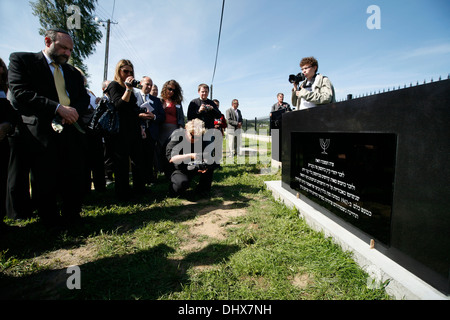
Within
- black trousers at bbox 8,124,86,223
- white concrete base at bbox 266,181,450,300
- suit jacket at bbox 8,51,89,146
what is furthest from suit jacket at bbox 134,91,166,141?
white concrete base at bbox 266,181,450,300

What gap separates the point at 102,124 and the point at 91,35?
18.2 metres

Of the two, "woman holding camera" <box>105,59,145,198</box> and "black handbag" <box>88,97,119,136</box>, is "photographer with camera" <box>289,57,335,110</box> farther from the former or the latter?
"black handbag" <box>88,97,119,136</box>

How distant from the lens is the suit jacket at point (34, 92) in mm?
2070

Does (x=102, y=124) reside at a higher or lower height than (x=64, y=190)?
higher

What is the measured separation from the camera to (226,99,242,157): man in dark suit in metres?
7.80

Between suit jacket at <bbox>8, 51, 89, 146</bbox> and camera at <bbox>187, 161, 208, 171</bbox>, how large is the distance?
1.75m

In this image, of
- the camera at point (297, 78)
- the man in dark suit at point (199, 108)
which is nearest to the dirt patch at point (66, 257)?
the man in dark suit at point (199, 108)

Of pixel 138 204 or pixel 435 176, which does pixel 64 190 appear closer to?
pixel 138 204

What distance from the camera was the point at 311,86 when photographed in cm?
311

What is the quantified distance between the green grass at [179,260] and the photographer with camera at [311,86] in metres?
1.64

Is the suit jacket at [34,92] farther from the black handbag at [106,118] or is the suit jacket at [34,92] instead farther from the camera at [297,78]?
the camera at [297,78]

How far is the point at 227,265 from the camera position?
5.90ft
